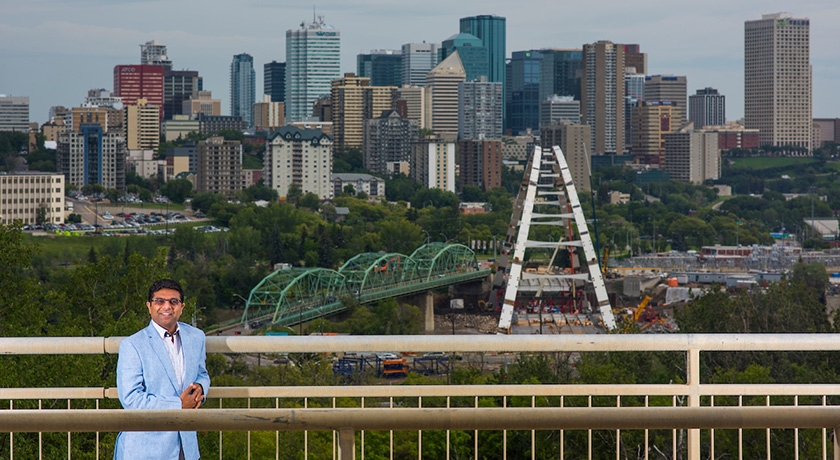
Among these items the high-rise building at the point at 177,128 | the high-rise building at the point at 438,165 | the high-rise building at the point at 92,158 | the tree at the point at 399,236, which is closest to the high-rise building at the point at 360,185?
the high-rise building at the point at 438,165

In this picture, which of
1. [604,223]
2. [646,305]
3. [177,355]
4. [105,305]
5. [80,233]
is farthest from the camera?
[604,223]

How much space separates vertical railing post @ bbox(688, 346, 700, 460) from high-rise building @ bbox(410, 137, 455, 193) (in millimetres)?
133295

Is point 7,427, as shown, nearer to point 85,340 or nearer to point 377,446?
point 85,340

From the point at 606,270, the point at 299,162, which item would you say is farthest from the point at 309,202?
the point at 606,270

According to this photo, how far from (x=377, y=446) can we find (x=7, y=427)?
15.7m

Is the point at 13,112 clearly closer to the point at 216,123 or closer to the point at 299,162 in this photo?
the point at 216,123

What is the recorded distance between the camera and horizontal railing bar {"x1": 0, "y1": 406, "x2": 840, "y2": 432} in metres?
2.70

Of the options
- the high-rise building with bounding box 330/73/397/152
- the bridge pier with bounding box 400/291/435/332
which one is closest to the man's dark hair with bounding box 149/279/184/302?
the bridge pier with bounding box 400/291/435/332

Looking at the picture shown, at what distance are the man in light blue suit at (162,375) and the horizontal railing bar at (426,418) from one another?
84cm

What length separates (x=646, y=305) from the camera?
66812 millimetres

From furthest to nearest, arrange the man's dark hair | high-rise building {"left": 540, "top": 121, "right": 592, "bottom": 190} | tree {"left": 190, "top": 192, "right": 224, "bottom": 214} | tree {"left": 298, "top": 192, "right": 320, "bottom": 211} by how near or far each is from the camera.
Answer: high-rise building {"left": 540, "top": 121, "right": 592, "bottom": 190} → tree {"left": 298, "top": 192, "right": 320, "bottom": 211} → tree {"left": 190, "top": 192, "right": 224, "bottom": 214} → the man's dark hair

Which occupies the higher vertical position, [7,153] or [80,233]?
[7,153]

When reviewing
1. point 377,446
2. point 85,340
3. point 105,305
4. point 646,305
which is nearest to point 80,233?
point 646,305

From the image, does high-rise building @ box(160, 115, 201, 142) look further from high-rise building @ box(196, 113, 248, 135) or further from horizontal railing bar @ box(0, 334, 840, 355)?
horizontal railing bar @ box(0, 334, 840, 355)
